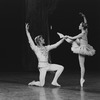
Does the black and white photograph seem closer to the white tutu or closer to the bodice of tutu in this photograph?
the bodice of tutu

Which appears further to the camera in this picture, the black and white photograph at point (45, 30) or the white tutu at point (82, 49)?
the black and white photograph at point (45, 30)

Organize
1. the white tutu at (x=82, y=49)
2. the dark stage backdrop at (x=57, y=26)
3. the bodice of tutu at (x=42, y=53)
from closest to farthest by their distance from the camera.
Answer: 1. the white tutu at (x=82, y=49)
2. the bodice of tutu at (x=42, y=53)
3. the dark stage backdrop at (x=57, y=26)

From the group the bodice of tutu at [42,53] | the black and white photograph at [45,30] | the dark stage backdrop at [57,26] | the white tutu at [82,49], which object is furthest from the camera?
the dark stage backdrop at [57,26]

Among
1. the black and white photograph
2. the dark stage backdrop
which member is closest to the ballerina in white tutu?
the black and white photograph

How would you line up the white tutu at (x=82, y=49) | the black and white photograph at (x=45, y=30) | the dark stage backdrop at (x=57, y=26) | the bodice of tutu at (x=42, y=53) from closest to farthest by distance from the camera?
the white tutu at (x=82, y=49), the bodice of tutu at (x=42, y=53), the black and white photograph at (x=45, y=30), the dark stage backdrop at (x=57, y=26)

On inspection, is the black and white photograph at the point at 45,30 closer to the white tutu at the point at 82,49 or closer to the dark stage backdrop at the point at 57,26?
the dark stage backdrop at the point at 57,26

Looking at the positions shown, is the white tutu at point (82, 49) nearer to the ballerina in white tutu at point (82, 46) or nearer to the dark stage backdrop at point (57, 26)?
the ballerina in white tutu at point (82, 46)

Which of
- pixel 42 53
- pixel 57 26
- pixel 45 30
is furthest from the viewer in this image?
pixel 57 26

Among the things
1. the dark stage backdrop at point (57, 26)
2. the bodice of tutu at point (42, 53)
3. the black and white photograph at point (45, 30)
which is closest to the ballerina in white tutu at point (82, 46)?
the bodice of tutu at point (42, 53)

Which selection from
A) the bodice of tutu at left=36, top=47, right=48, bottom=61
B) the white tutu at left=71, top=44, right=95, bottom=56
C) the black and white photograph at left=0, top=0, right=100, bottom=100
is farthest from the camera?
the black and white photograph at left=0, top=0, right=100, bottom=100

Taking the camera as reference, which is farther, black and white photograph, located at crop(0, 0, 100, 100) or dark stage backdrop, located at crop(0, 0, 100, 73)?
dark stage backdrop, located at crop(0, 0, 100, 73)

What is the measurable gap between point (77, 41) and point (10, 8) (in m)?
8.25

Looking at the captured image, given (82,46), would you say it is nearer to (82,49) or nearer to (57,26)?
(82,49)

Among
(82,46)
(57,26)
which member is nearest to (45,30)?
(57,26)
